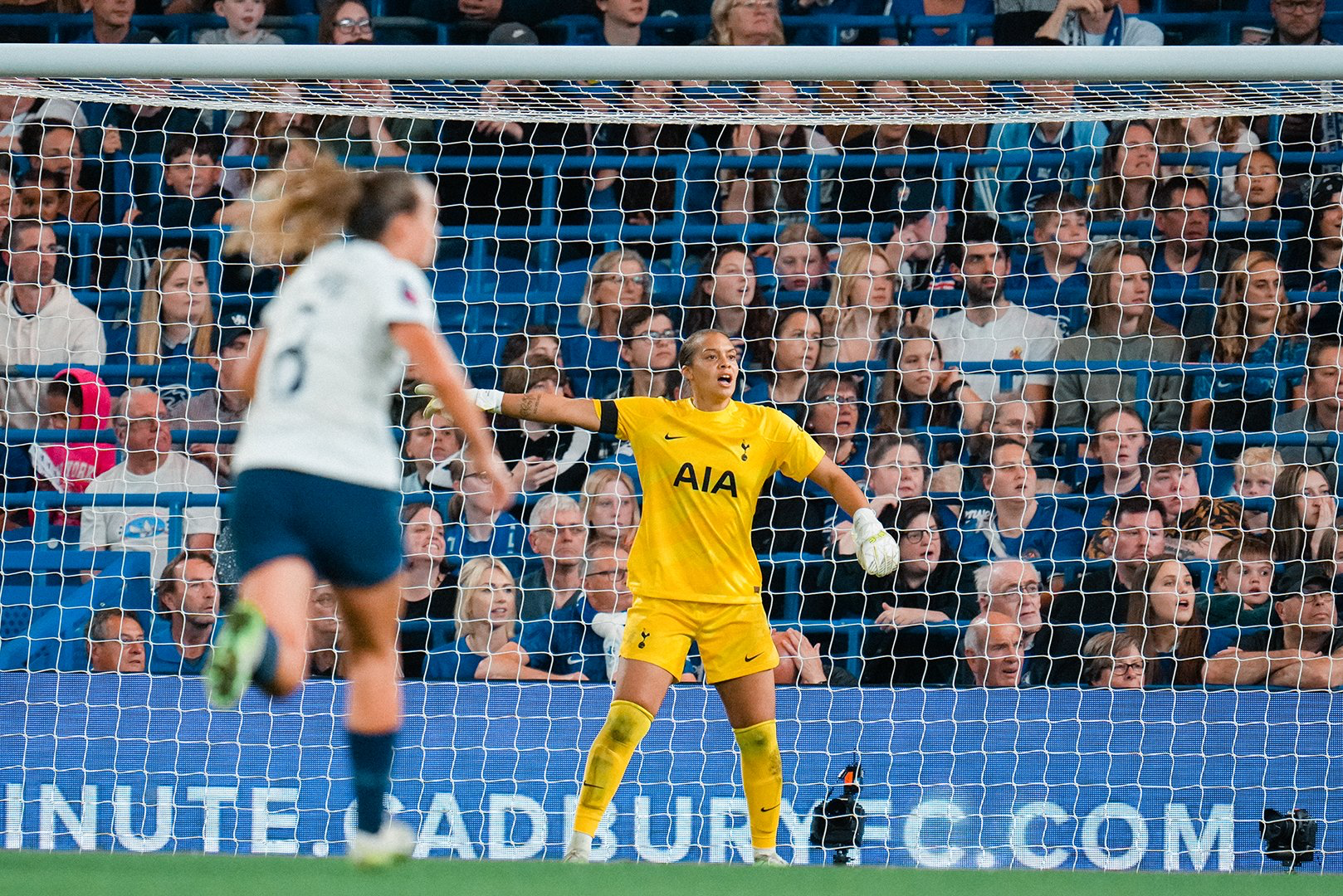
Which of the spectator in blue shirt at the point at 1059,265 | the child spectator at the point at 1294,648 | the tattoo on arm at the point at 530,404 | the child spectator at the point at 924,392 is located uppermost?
the spectator in blue shirt at the point at 1059,265

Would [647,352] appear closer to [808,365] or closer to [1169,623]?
[808,365]

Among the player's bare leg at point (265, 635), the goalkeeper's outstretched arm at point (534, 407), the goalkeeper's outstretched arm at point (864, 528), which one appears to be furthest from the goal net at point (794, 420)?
the player's bare leg at point (265, 635)

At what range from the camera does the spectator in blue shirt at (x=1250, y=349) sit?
6.34 m

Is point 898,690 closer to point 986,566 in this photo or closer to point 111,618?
point 986,566

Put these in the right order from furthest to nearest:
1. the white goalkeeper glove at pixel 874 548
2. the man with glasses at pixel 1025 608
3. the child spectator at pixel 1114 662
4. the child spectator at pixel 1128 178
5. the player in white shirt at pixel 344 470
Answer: the child spectator at pixel 1128 178
the man with glasses at pixel 1025 608
the child spectator at pixel 1114 662
the white goalkeeper glove at pixel 874 548
the player in white shirt at pixel 344 470

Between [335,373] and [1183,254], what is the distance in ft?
16.5

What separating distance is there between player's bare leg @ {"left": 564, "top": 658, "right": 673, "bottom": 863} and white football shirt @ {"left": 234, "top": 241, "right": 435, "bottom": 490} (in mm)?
1964

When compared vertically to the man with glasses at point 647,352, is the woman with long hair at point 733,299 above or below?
above

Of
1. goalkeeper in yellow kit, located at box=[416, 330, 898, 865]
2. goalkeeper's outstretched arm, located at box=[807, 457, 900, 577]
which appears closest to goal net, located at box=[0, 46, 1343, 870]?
goalkeeper in yellow kit, located at box=[416, 330, 898, 865]

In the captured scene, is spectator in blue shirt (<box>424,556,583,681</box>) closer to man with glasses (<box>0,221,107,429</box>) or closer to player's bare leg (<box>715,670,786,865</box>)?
player's bare leg (<box>715,670,786,865</box>)

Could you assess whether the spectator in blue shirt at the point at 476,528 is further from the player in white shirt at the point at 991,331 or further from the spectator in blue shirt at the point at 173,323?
the player in white shirt at the point at 991,331

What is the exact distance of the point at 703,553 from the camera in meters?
4.81

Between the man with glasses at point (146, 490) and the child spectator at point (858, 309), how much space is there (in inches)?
108

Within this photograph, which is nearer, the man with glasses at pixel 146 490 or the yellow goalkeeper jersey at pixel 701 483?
the yellow goalkeeper jersey at pixel 701 483
